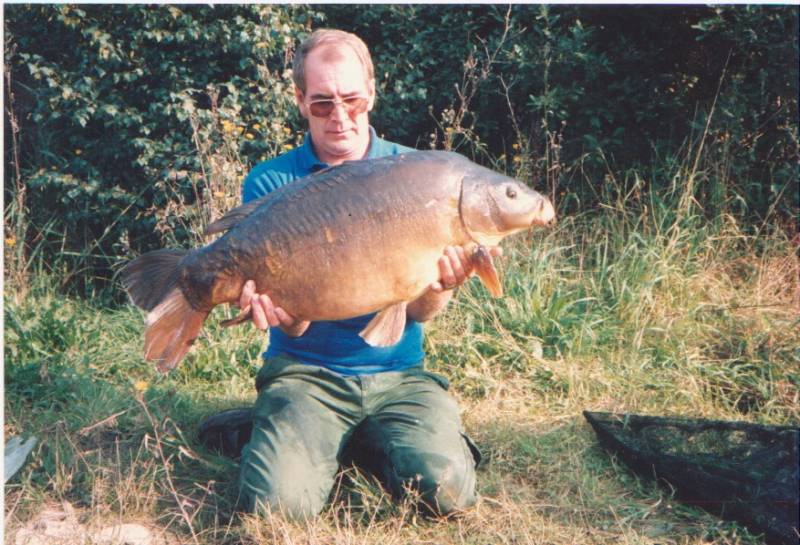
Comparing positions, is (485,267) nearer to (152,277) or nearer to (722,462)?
(152,277)

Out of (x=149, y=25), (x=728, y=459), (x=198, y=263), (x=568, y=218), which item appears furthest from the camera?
(x=149, y=25)

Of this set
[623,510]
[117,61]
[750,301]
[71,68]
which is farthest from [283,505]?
[71,68]

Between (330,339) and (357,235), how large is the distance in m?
0.66

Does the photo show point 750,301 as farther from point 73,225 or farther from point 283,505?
point 73,225

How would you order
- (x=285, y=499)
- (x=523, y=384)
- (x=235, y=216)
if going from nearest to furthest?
(x=235, y=216)
(x=285, y=499)
(x=523, y=384)

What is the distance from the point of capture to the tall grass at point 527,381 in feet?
8.15

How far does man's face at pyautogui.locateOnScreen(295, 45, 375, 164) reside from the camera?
2590mm

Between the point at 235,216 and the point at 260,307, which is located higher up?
the point at 235,216

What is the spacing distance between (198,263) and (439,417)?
37.3 inches

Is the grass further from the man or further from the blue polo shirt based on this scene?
the blue polo shirt

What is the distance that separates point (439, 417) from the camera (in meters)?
2.64

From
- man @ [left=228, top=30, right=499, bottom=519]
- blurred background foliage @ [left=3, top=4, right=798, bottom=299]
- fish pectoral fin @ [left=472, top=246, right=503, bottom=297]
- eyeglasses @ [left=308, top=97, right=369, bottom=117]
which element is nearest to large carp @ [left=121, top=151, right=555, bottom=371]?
fish pectoral fin @ [left=472, top=246, right=503, bottom=297]

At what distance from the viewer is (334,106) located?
8.50 ft

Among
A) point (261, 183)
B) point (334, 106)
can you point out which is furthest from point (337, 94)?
point (261, 183)
